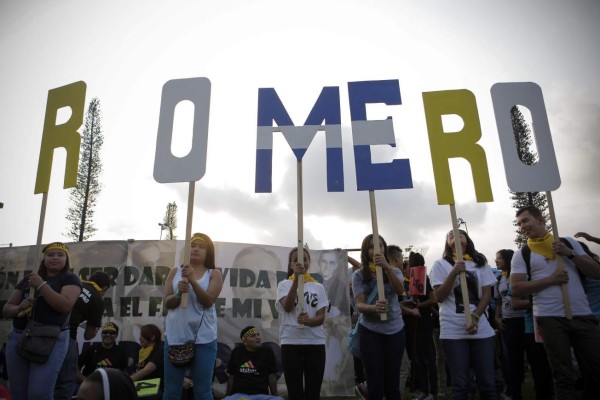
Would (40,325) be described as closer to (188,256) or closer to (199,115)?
(188,256)

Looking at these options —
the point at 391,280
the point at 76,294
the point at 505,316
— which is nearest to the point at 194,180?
the point at 76,294

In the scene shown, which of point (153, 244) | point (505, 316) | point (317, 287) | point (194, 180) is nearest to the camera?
point (194, 180)

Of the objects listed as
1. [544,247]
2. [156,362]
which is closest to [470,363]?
[544,247]

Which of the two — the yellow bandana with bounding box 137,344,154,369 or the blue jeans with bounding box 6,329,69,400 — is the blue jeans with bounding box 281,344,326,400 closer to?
the blue jeans with bounding box 6,329,69,400

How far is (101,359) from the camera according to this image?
632 cm

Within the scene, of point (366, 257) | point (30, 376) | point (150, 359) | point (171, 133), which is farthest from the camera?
point (150, 359)

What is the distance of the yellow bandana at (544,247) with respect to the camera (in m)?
4.12

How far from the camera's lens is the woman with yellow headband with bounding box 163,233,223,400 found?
3686 millimetres

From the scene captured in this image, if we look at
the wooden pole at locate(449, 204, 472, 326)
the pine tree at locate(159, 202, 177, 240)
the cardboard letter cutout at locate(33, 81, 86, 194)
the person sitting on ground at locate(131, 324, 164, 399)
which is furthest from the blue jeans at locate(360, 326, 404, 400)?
the pine tree at locate(159, 202, 177, 240)

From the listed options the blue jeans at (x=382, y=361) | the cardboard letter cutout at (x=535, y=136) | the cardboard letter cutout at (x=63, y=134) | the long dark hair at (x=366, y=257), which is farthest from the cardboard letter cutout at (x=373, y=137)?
the cardboard letter cutout at (x=63, y=134)

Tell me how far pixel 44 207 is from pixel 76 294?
→ 123cm

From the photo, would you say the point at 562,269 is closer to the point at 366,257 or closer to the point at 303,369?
the point at 366,257

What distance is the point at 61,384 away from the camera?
4160 mm

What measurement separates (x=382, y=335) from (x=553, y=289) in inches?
65.0
